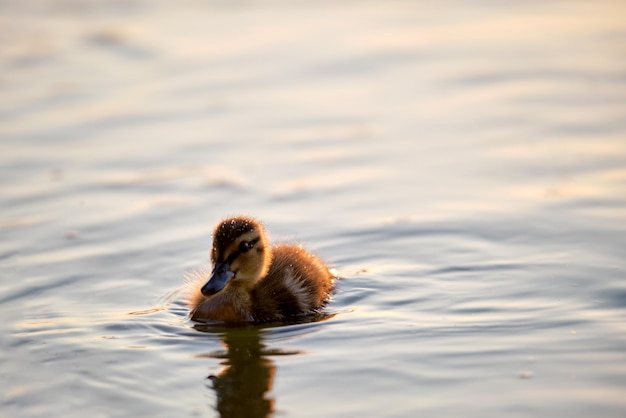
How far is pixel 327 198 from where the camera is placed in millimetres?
8633

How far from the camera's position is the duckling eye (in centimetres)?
690

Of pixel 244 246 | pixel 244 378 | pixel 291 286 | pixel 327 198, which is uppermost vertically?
pixel 327 198

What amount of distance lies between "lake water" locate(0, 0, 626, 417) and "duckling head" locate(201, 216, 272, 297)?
0.34 metres

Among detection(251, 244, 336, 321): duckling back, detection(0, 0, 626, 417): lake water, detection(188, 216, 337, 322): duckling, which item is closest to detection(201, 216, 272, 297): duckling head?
detection(188, 216, 337, 322): duckling

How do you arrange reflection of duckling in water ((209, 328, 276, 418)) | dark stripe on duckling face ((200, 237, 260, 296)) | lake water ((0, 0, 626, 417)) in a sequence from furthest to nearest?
dark stripe on duckling face ((200, 237, 260, 296)) < lake water ((0, 0, 626, 417)) < reflection of duckling in water ((209, 328, 276, 418))

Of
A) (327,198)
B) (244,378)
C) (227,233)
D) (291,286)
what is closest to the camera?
(244,378)

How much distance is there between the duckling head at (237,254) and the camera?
6.85 metres

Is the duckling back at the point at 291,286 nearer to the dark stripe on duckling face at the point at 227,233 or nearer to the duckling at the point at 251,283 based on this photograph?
the duckling at the point at 251,283

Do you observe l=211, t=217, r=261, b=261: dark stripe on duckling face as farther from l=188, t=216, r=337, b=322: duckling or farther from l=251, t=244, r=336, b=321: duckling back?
l=251, t=244, r=336, b=321: duckling back

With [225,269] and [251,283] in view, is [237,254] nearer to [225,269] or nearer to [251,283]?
[225,269]

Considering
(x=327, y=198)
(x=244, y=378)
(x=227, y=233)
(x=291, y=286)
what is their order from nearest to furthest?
(x=244, y=378) < (x=227, y=233) < (x=291, y=286) < (x=327, y=198)

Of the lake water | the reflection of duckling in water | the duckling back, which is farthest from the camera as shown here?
the duckling back

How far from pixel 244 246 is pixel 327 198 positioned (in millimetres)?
1821

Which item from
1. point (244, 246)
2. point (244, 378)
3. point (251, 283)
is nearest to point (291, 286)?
point (251, 283)
